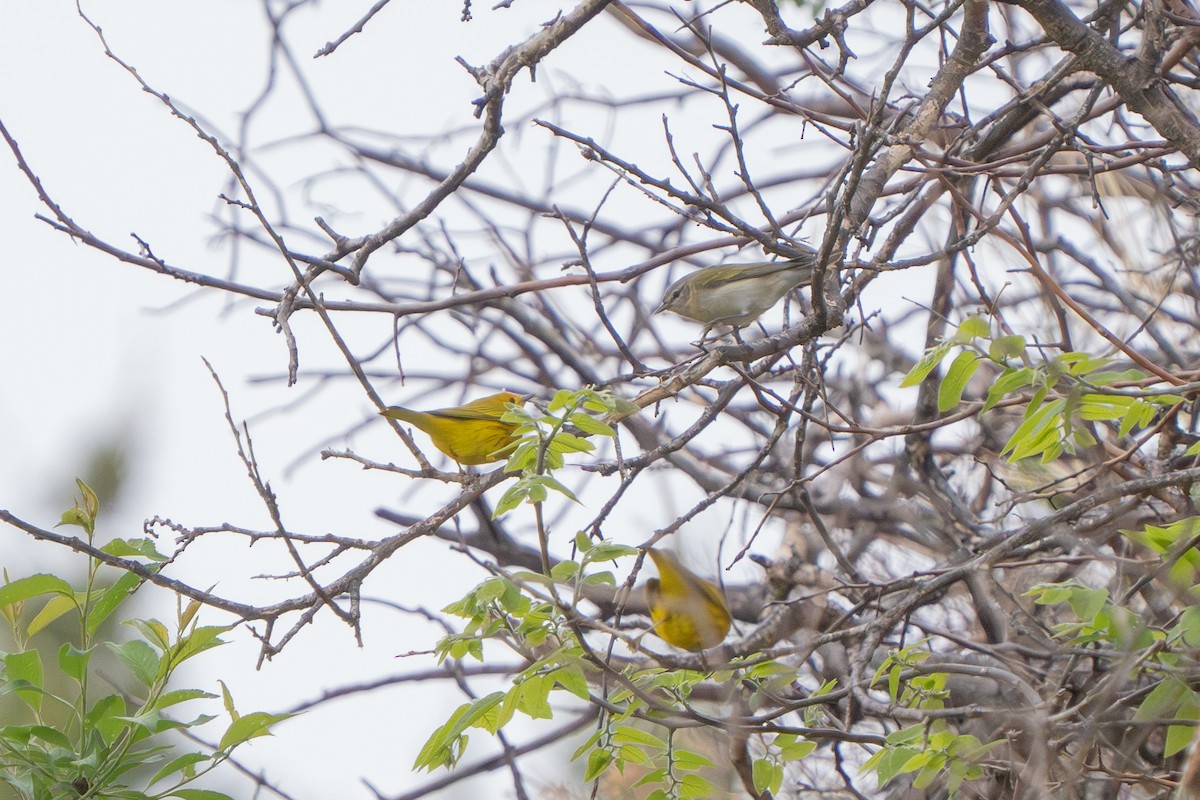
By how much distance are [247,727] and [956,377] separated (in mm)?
1462

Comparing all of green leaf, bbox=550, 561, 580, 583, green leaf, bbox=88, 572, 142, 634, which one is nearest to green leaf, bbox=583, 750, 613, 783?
green leaf, bbox=550, 561, 580, 583

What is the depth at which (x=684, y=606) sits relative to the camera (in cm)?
325

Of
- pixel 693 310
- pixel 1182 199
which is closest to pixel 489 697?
pixel 1182 199

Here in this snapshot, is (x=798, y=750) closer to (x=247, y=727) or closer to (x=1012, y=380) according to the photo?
(x=1012, y=380)

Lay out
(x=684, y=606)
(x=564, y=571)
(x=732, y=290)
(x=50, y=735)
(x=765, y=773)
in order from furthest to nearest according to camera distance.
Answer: (x=732, y=290)
(x=684, y=606)
(x=765, y=773)
(x=564, y=571)
(x=50, y=735)

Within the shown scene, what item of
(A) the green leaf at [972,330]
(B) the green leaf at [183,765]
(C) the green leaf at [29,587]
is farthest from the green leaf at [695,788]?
(C) the green leaf at [29,587]

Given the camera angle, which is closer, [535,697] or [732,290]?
[535,697]

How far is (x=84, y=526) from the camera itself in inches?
74.9

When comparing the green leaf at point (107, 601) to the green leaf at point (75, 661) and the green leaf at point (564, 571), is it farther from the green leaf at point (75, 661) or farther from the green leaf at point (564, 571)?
the green leaf at point (564, 571)

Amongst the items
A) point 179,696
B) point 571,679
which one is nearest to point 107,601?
point 179,696

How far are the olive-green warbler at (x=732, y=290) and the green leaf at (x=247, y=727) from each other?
267cm

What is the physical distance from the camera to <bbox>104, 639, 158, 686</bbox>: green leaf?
6.14 feet

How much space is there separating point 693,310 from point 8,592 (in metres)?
3.23

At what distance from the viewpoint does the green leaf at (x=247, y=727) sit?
1.80 meters
